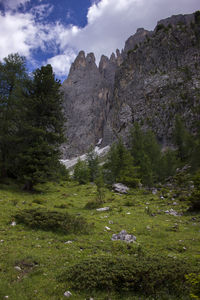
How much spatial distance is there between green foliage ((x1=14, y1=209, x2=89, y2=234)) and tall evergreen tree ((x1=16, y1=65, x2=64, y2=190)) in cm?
1051

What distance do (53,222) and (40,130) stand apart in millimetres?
14026

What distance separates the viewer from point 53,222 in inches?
372

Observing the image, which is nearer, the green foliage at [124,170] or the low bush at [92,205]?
the low bush at [92,205]

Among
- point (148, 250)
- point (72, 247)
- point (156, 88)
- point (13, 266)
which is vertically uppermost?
point (156, 88)

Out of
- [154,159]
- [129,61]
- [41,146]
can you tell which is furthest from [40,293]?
[129,61]

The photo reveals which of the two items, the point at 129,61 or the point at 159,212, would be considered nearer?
the point at 159,212

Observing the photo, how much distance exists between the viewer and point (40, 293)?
15.0 feet

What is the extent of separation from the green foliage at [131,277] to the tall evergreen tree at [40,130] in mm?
16482

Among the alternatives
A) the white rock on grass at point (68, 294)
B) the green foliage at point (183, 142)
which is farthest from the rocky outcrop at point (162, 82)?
the white rock on grass at point (68, 294)

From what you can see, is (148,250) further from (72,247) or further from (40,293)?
(40,293)

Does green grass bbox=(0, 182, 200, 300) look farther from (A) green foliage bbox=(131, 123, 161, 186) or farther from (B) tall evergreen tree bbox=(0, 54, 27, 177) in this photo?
(A) green foliage bbox=(131, 123, 161, 186)

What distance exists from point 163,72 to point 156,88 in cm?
1240

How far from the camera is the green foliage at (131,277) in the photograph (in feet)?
15.2

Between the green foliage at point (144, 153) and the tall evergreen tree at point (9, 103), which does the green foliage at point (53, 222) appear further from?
the green foliage at point (144, 153)
